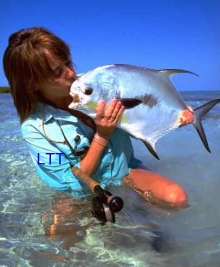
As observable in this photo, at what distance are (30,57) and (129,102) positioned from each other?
2.39 ft

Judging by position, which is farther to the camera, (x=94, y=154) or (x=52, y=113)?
(x=52, y=113)

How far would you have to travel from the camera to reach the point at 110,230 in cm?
235

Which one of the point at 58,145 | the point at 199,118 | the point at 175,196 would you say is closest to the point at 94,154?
the point at 58,145

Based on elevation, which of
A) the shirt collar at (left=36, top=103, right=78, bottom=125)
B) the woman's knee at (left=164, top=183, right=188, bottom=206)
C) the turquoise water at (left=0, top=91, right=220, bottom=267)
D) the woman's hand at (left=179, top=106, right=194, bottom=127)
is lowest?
the turquoise water at (left=0, top=91, right=220, bottom=267)

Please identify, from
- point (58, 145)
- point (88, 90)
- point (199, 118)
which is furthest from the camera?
point (58, 145)

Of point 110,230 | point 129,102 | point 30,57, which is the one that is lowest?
point 110,230

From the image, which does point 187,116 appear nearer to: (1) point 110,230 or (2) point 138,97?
(2) point 138,97

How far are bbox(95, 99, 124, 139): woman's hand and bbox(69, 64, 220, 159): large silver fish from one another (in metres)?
0.03

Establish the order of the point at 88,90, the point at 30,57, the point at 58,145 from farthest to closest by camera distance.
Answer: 1. the point at 58,145
2. the point at 30,57
3. the point at 88,90

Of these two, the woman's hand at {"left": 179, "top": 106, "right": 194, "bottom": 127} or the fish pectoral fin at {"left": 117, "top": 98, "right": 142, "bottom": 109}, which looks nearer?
the fish pectoral fin at {"left": 117, "top": 98, "right": 142, "bottom": 109}

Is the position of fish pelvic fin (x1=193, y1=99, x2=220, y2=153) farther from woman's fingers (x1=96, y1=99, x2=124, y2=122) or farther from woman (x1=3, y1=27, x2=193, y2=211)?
woman's fingers (x1=96, y1=99, x2=124, y2=122)

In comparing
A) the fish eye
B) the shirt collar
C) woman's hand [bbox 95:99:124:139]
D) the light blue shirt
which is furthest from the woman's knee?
the fish eye

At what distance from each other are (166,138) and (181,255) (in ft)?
13.4

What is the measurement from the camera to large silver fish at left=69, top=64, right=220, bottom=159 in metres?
2.23
